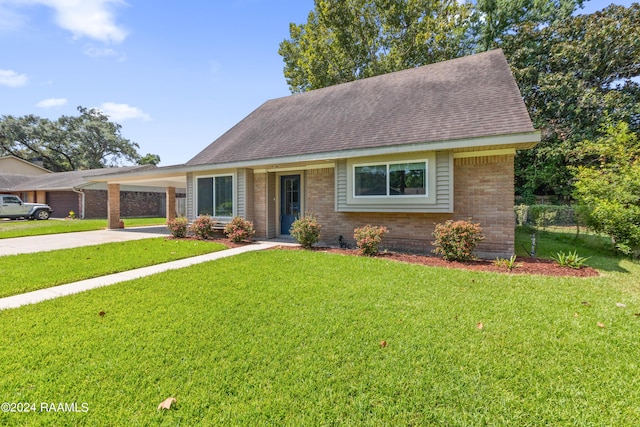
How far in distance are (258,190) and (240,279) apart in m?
6.00

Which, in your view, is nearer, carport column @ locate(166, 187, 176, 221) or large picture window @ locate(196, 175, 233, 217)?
large picture window @ locate(196, 175, 233, 217)

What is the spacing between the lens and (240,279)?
5250 millimetres

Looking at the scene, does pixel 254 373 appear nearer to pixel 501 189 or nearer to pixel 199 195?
pixel 501 189

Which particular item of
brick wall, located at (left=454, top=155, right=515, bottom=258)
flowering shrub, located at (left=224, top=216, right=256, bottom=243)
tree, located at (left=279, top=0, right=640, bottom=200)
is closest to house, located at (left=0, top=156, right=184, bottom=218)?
flowering shrub, located at (left=224, top=216, right=256, bottom=243)

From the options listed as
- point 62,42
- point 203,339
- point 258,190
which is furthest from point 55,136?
point 203,339

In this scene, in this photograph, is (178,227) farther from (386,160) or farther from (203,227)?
(386,160)

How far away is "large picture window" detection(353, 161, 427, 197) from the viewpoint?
749 cm

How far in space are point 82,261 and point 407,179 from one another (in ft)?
27.3

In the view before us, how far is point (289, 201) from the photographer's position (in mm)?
10820

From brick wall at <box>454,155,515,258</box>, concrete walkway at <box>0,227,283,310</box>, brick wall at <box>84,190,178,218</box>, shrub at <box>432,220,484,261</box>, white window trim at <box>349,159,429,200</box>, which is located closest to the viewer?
concrete walkway at <box>0,227,283,310</box>

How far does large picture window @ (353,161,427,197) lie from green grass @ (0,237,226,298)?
4688 mm

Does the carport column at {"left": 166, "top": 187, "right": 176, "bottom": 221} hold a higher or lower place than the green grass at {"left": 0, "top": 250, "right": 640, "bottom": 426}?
higher

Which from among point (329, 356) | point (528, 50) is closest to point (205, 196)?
point (329, 356)

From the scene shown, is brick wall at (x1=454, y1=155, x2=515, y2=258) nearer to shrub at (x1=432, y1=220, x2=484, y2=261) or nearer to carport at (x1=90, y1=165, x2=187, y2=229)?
shrub at (x1=432, y1=220, x2=484, y2=261)
